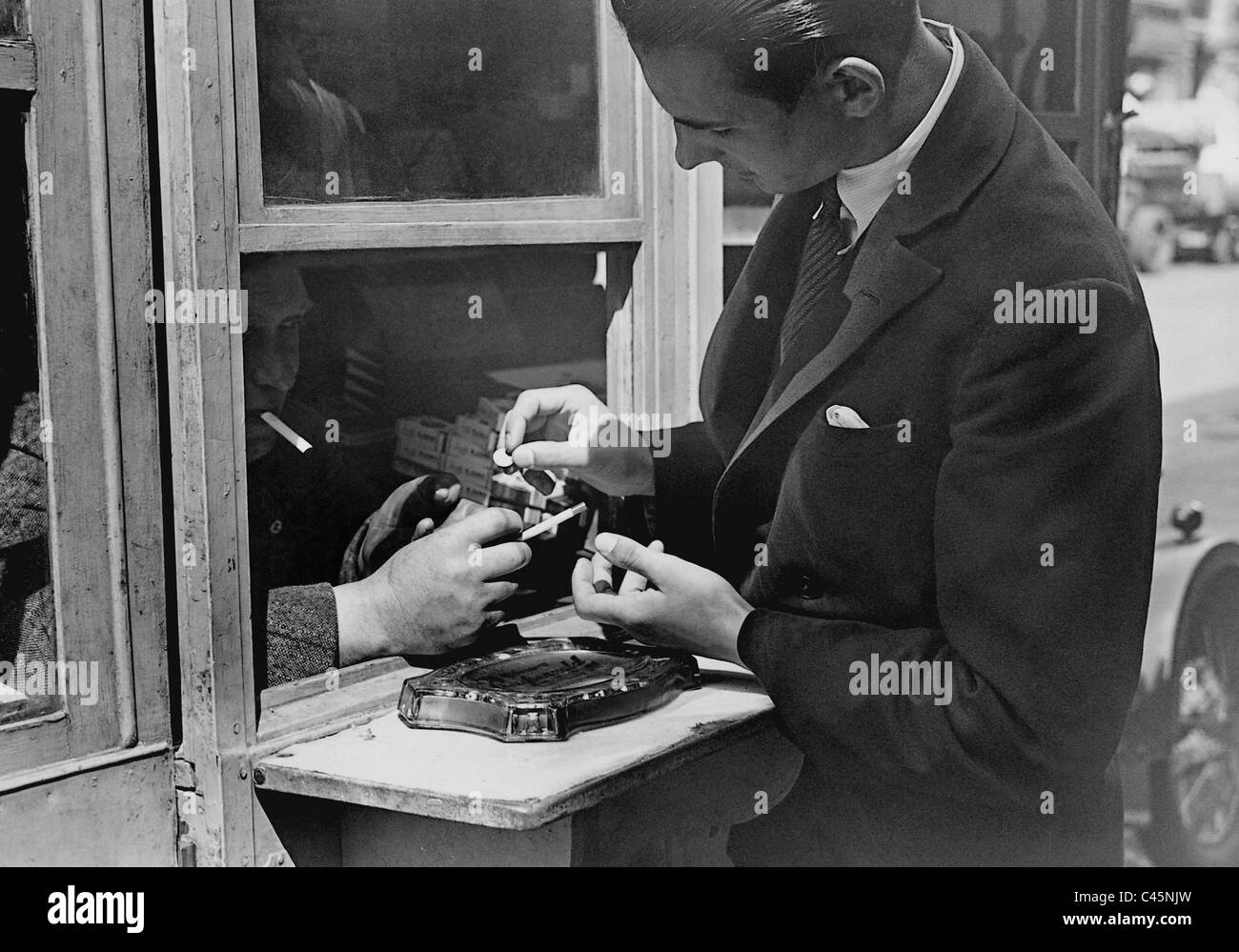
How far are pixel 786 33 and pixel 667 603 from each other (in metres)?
0.63

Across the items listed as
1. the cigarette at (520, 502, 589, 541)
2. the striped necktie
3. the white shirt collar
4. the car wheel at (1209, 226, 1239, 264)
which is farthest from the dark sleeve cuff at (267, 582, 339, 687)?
the car wheel at (1209, 226, 1239, 264)

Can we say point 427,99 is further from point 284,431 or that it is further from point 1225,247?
point 1225,247

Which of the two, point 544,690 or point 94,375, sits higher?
point 94,375

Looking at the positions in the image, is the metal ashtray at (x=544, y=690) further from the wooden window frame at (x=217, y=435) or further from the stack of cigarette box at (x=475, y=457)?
the stack of cigarette box at (x=475, y=457)

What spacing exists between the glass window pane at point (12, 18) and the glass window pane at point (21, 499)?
0.12 meters

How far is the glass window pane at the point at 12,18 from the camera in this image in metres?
1.31

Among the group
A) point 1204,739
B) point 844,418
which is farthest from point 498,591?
point 1204,739

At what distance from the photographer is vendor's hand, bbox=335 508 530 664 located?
1.71 meters

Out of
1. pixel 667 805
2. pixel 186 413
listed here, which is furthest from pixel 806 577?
pixel 186 413

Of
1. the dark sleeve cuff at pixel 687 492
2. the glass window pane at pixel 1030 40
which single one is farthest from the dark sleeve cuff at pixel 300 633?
the glass window pane at pixel 1030 40

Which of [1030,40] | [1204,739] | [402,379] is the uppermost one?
[1030,40]

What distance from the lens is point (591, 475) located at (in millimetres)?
1843
